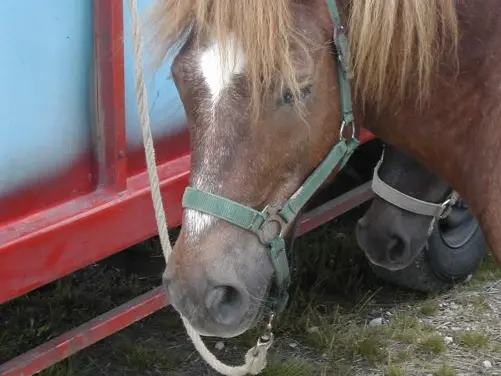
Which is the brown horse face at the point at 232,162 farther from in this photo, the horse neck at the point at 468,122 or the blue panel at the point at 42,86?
the blue panel at the point at 42,86

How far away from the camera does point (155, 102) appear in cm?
216

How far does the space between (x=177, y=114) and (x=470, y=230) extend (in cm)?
163

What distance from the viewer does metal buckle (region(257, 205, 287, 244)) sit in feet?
5.15

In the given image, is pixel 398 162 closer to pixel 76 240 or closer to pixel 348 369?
pixel 348 369

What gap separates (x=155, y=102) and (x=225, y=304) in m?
0.81

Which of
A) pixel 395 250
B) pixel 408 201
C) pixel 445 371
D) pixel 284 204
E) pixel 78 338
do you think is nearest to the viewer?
pixel 284 204

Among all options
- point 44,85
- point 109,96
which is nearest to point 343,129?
point 109,96

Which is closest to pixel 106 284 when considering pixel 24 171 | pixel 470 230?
pixel 24 171

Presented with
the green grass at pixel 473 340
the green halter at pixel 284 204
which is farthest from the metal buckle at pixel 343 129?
the green grass at pixel 473 340

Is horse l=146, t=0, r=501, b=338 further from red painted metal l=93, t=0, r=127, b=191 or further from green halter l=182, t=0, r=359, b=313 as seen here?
red painted metal l=93, t=0, r=127, b=191

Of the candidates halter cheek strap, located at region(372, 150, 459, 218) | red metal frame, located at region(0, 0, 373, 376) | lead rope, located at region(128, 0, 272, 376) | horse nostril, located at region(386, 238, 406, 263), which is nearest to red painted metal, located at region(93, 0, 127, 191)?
red metal frame, located at region(0, 0, 373, 376)

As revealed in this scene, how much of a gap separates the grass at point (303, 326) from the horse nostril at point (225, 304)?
44.0 inches

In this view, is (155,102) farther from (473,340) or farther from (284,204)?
(473,340)

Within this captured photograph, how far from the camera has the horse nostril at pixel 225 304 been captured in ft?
4.96
